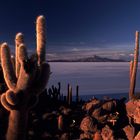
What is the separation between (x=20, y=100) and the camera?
43.8 feet

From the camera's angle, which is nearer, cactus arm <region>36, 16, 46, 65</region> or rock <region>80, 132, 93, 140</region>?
cactus arm <region>36, 16, 46, 65</region>

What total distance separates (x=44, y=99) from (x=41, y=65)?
12.0 m

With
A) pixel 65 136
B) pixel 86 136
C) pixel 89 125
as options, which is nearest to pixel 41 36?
pixel 65 136

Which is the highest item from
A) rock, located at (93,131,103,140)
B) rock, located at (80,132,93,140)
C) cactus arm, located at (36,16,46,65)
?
cactus arm, located at (36,16,46,65)

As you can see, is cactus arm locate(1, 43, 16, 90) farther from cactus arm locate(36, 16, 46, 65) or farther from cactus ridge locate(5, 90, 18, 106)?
cactus arm locate(36, 16, 46, 65)

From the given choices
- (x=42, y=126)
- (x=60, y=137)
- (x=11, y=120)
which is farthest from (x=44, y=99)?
(x=11, y=120)

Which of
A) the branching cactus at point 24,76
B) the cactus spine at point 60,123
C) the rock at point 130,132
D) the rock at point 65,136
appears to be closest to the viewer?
the branching cactus at point 24,76

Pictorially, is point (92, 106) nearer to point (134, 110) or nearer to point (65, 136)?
point (134, 110)

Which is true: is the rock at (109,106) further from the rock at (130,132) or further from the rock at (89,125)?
the rock at (130,132)

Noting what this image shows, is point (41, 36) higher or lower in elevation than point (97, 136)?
higher

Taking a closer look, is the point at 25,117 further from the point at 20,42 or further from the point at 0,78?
the point at 0,78

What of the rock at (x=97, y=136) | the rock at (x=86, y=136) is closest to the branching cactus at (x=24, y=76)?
the rock at (x=97, y=136)

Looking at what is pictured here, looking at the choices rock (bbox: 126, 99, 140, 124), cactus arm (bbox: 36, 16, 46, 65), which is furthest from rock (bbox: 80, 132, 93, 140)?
cactus arm (bbox: 36, 16, 46, 65)

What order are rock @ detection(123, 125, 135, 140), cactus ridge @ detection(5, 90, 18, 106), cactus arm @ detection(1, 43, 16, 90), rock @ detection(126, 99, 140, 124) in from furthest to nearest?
rock @ detection(126, 99, 140, 124) → rock @ detection(123, 125, 135, 140) → cactus arm @ detection(1, 43, 16, 90) → cactus ridge @ detection(5, 90, 18, 106)
